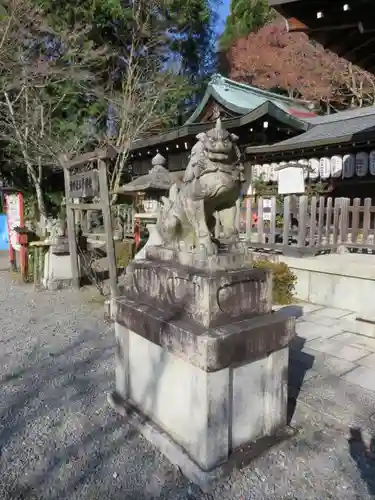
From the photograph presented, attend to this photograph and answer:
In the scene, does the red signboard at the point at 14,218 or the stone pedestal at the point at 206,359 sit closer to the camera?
the stone pedestal at the point at 206,359

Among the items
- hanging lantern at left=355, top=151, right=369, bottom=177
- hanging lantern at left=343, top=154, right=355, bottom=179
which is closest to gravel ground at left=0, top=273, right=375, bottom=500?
hanging lantern at left=355, top=151, right=369, bottom=177

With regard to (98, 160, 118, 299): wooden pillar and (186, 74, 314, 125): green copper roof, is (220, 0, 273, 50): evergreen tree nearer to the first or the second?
Result: (186, 74, 314, 125): green copper roof

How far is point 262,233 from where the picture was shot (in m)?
7.04

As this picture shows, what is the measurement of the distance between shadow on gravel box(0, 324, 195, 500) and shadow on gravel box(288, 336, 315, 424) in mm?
1196

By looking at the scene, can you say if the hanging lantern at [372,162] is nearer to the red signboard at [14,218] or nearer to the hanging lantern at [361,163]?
the hanging lantern at [361,163]

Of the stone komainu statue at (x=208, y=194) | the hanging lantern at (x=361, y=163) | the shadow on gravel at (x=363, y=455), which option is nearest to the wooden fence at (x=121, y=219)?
the hanging lantern at (x=361, y=163)

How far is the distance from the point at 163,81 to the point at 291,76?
25.3 ft

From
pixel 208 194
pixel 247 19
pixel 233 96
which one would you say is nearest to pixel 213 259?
pixel 208 194

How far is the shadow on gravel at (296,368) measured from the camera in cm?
310

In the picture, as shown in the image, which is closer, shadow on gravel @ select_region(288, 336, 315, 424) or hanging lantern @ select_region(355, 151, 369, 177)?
shadow on gravel @ select_region(288, 336, 315, 424)

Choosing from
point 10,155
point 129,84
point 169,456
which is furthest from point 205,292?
point 10,155

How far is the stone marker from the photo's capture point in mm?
2248

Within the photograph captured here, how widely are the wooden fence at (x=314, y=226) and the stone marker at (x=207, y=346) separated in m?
4.07

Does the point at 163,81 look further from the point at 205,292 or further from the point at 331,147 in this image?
the point at 205,292
